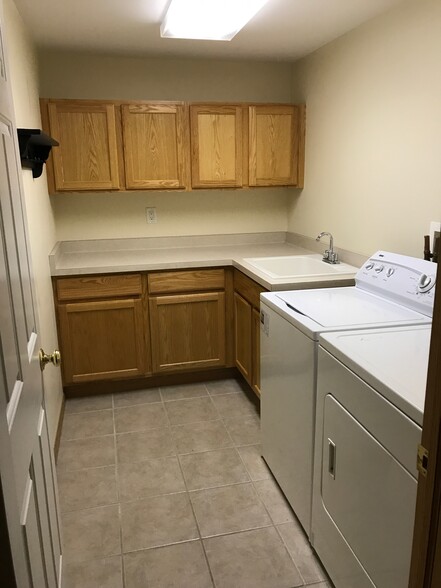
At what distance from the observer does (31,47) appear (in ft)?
9.17

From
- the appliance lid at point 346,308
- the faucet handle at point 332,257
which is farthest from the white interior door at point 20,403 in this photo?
the faucet handle at point 332,257

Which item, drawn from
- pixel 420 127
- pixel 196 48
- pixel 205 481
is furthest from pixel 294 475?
pixel 196 48

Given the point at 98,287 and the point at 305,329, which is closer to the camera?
the point at 305,329

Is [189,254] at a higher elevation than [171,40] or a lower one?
lower

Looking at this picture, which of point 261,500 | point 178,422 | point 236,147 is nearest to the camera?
point 261,500

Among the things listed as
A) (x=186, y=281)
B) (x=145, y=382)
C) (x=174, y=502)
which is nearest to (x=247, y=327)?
(x=186, y=281)

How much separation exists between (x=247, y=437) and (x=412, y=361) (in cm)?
148

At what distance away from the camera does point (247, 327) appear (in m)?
3.03

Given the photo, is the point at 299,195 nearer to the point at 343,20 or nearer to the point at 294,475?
the point at 343,20

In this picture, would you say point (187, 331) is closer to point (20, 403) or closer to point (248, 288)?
point (248, 288)

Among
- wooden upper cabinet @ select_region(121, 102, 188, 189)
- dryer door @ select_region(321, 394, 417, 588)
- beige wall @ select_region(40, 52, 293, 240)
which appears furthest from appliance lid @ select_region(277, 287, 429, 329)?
beige wall @ select_region(40, 52, 293, 240)

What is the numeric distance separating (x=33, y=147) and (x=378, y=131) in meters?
1.76

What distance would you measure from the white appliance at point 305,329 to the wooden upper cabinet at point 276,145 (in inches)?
50.2

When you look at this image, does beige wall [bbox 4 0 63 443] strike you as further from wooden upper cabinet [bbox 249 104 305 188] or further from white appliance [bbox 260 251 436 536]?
wooden upper cabinet [bbox 249 104 305 188]
